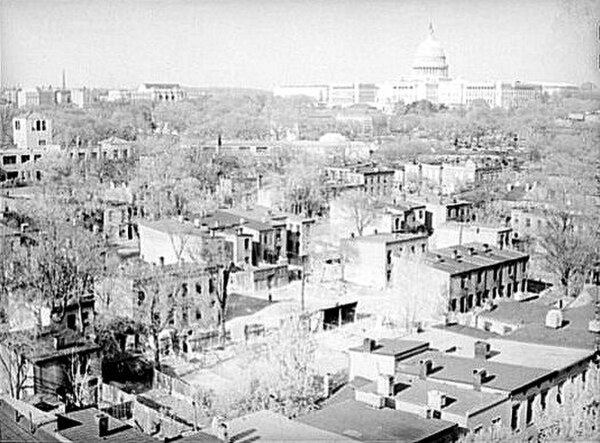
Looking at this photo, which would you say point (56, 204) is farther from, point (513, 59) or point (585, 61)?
point (585, 61)

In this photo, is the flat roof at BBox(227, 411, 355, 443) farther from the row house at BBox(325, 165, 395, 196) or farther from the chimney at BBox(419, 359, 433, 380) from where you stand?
the row house at BBox(325, 165, 395, 196)

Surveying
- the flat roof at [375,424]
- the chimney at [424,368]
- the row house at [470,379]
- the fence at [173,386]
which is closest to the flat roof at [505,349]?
the row house at [470,379]

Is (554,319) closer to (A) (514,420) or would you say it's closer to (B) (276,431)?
(A) (514,420)

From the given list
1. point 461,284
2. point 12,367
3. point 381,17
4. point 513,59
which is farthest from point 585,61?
point 12,367

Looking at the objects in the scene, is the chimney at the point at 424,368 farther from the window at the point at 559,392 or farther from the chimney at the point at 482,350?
the window at the point at 559,392

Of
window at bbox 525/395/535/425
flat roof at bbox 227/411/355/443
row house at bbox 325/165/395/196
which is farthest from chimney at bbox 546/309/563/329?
flat roof at bbox 227/411/355/443
